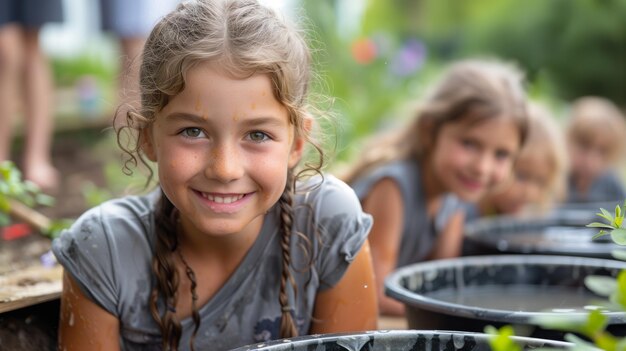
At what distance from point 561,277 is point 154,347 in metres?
1.08

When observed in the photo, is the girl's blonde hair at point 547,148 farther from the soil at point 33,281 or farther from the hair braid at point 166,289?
the hair braid at point 166,289

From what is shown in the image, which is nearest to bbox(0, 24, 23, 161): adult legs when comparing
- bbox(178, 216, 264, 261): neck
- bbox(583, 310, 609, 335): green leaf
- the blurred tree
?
bbox(178, 216, 264, 261): neck

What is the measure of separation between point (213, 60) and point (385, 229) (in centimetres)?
159

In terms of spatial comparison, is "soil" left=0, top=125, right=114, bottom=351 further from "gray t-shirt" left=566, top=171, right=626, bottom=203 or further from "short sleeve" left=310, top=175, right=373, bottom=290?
"gray t-shirt" left=566, top=171, right=626, bottom=203

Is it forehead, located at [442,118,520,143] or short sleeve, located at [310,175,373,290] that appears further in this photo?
forehead, located at [442,118,520,143]

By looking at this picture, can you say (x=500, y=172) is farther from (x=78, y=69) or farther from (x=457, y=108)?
(x=78, y=69)

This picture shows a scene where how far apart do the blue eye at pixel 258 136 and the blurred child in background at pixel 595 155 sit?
3.39m

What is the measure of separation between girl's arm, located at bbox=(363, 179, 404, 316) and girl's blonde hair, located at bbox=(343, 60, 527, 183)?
0.16 m

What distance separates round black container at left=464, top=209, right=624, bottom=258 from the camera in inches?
118

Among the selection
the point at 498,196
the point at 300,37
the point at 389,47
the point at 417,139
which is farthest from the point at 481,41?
the point at 300,37

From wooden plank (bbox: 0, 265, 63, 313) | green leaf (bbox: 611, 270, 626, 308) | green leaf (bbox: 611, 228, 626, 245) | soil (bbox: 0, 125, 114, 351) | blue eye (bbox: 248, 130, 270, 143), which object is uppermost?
blue eye (bbox: 248, 130, 270, 143)

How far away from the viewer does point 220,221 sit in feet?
5.97

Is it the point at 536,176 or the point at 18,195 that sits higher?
the point at 18,195

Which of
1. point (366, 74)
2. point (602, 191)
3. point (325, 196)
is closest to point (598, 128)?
point (602, 191)
